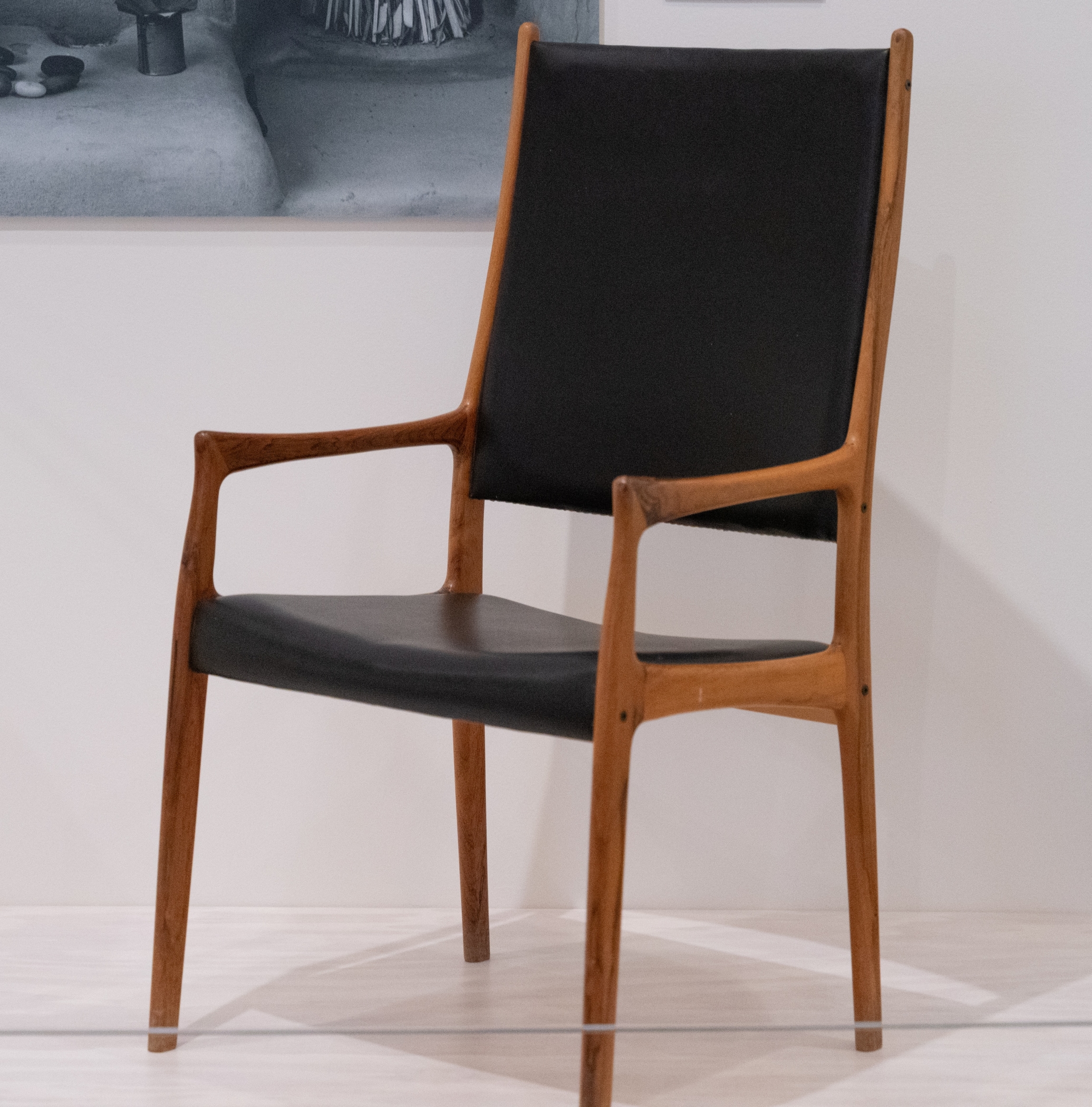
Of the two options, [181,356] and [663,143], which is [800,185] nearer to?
[663,143]

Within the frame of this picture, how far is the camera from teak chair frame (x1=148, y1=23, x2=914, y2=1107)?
87 centimetres

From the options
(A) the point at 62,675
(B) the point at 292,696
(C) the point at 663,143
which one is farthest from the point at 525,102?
(A) the point at 62,675

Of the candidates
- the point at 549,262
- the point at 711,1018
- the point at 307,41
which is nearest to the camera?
the point at 711,1018

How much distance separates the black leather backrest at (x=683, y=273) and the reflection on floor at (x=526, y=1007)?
0.45 m

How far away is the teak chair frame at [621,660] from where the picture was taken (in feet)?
2.85

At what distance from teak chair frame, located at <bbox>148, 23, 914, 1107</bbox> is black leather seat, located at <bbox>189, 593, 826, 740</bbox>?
24mm

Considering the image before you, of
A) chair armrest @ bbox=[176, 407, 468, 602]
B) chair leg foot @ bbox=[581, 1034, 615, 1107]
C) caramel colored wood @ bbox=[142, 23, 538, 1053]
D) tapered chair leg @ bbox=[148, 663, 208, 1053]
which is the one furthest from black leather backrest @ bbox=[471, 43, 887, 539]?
chair leg foot @ bbox=[581, 1034, 615, 1107]

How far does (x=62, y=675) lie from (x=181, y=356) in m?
0.40

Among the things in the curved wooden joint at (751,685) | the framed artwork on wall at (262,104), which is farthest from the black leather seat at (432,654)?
the framed artwork on wall at (262,104)

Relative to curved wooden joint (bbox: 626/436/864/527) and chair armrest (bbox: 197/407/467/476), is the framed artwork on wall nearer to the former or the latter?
chair armrest (bbox: 197/407/467/476)

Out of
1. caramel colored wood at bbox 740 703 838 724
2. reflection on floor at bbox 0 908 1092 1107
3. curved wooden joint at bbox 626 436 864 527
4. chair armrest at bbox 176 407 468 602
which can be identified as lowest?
reflection on floor at bbox 0 908 1092 1107

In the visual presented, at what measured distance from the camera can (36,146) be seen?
4.79ft

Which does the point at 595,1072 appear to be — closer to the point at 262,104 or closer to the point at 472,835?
the point at 472,835

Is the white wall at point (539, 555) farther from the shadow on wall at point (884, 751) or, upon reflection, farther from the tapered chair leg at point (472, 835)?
the tapered chair leg at point (472, 835)
